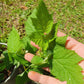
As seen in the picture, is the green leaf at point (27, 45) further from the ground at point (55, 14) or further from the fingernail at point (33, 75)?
the ground at point (55, 14)

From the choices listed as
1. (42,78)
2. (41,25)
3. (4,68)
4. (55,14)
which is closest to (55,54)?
(41,25)

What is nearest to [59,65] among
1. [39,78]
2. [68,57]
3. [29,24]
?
[68,57]

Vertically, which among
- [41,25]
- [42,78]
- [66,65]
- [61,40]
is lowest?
[42,78]

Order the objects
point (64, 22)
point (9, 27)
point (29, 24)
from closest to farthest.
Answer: point (29, 24), point (9, 27), point (64, 22)

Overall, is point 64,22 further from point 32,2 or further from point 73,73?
point 73,73

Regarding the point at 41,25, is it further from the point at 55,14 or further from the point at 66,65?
the point at 55,14
